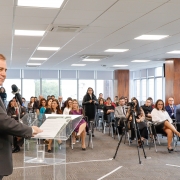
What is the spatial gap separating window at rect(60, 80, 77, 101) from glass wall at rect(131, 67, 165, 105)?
157 inches

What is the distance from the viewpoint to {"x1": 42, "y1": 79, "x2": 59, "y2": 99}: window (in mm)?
20719

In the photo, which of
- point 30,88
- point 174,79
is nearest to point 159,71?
point 174,79

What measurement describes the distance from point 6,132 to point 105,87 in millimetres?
19536

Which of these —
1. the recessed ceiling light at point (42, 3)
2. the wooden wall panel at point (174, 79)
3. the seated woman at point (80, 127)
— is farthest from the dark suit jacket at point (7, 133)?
the wooden wall panel at point (174, 79)

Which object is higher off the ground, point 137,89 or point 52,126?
point 137,89

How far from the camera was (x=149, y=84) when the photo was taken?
2014cm

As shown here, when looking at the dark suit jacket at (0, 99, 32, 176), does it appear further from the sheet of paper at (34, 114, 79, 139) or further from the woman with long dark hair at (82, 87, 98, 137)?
the woman with long dark hair at (82, 87, 98, 137)

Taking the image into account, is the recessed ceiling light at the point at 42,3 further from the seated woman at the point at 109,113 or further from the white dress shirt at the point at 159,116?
the seated woman at the point at 109,113

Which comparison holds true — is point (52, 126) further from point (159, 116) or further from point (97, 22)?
point (159, 116)

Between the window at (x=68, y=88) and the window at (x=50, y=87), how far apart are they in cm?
35

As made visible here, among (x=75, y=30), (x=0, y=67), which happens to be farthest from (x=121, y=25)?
(x=0, y=67)

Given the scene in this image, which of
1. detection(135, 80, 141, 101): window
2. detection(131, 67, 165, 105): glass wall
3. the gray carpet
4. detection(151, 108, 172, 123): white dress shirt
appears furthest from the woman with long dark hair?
detection(135, 80, 141, 101): window

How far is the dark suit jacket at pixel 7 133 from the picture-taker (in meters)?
2.21

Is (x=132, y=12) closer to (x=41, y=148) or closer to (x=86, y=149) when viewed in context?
(x=41, y=148)
